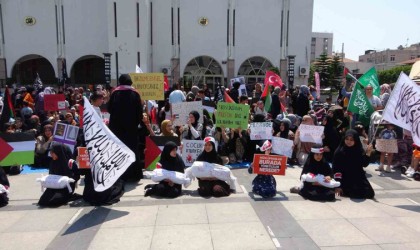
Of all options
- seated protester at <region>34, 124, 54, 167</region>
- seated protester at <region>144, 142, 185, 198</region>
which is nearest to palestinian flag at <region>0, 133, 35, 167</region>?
seated protester at <region>34, 124, 54, 167</region>

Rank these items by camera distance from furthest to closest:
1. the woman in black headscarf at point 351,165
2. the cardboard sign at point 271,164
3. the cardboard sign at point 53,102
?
the cardboard sign at point 53,102
the woman in black headscarf at point 351,165
the cardboard sign at point 271,164

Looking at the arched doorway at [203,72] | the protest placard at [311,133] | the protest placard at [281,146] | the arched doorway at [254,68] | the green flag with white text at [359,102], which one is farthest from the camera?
the arched doorway at [254,68]

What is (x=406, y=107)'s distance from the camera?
6039 mm

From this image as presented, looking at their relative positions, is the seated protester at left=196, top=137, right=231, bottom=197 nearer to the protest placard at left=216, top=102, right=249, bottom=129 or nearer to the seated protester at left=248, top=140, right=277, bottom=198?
the seated protester at left=248, top=140, right=277, bottom=198

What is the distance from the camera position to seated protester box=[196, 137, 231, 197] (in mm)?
6152

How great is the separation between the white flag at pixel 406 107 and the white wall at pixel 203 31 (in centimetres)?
2326

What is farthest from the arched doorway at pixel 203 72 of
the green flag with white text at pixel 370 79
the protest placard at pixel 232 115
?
the protest placard at pixel 232 115

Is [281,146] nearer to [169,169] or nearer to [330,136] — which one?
[330,136]

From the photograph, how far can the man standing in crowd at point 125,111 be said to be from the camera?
22.1 ft

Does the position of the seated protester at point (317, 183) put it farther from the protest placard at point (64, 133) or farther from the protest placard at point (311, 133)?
the protest placard at point (64, 133)

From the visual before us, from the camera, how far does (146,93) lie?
845 centimetres

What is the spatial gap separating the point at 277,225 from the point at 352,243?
0.99m

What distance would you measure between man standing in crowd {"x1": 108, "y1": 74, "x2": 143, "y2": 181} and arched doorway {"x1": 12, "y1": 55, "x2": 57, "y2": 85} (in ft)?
86.7

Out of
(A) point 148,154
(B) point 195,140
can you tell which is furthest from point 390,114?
(A) point 148,154
